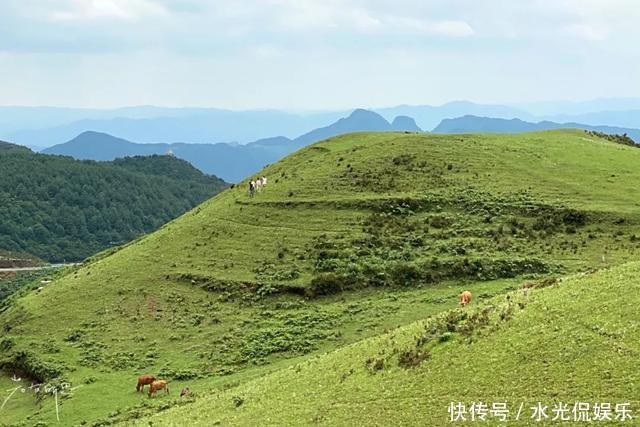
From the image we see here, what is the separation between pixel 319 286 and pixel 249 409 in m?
18.9

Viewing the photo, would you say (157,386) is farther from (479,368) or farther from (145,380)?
(479,368)

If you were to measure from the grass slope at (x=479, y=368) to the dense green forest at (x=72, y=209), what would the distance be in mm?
156540

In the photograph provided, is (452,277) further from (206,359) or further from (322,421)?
(322,421)

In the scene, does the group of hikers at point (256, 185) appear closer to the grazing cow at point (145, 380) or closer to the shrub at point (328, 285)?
the shrub at point (328, 285)

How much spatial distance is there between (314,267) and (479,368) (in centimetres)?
2391

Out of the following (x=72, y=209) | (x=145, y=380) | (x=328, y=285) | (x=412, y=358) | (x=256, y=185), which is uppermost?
(x=256, y=185)

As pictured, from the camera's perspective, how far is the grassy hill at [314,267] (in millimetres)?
30172

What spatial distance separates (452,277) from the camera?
3538 centimetres

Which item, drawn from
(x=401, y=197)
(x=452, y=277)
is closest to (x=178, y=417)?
(x=452, y=277)

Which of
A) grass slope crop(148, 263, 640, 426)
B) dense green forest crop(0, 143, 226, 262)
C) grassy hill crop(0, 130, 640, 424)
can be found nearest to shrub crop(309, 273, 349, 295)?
grassy hill crop(0, 130, 640, 424)

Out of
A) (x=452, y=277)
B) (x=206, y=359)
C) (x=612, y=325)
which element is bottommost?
(x=206, y=359)

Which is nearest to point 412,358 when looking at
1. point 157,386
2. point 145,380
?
point 157,386

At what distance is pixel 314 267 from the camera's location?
38.3 m

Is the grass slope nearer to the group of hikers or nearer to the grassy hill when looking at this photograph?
the grassy hill
